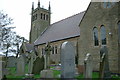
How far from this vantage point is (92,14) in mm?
17953

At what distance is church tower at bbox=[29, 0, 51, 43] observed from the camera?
41.7 metres

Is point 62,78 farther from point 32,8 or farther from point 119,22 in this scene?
point 32,8

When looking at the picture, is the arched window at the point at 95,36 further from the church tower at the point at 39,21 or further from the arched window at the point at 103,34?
the church tower at the point at 39,21

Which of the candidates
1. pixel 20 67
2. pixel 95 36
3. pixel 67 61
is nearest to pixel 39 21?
pixel 95 36

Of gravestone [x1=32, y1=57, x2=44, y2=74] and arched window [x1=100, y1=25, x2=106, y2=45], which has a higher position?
arched window [x1=100, y1=25, x2=106, y2=45]

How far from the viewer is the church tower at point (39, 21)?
41.7 meters

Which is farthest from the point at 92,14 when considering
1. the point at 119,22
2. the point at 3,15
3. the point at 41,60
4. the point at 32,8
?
the point at 32,8

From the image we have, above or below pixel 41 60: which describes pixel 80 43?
above

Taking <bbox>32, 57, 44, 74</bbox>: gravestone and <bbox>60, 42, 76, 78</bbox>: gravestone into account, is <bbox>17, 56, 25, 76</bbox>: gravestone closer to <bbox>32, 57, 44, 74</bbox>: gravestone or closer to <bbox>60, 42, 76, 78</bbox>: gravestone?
<bbox>32, 57, 44, 74</bbox>: gravestone

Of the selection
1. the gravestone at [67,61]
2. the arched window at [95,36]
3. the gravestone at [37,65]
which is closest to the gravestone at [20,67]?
the gravestone at [37,65]

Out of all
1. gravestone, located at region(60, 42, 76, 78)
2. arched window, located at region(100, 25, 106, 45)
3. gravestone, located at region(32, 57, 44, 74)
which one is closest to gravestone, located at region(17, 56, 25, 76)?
gravestone, located at region(32, 57, 44, 74)

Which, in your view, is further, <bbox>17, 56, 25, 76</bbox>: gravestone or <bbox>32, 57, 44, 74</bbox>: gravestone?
<bbox>32, 57, 44, 74</bbox>: gravestone

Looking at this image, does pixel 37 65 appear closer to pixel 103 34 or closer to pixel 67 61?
pixel 67 61

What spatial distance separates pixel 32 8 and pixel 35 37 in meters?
12.0
